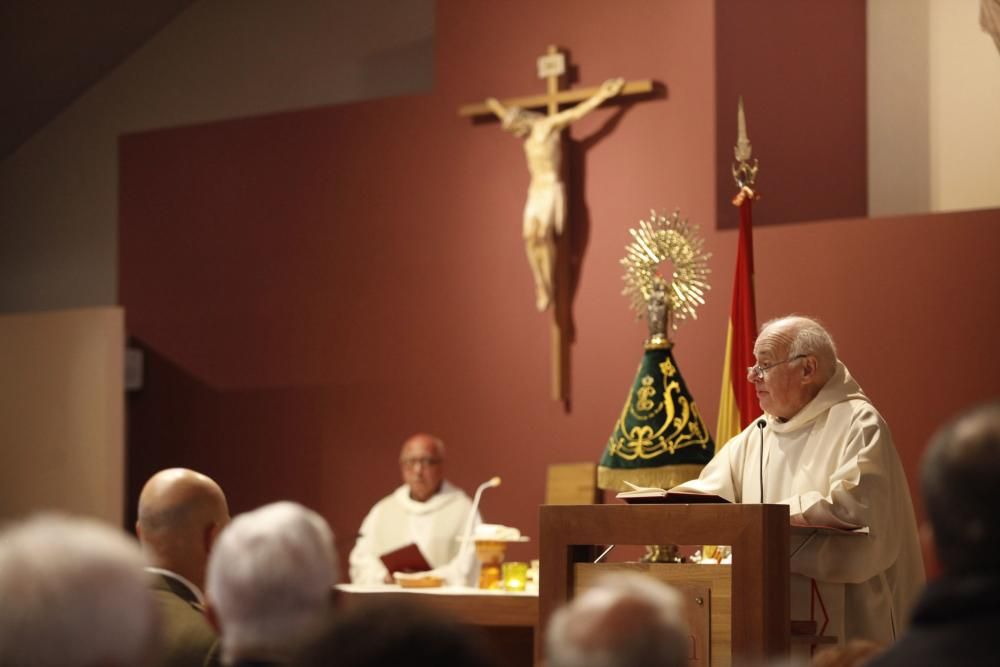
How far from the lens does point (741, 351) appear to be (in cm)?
636

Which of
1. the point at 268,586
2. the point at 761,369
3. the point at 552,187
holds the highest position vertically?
the point at 552,187

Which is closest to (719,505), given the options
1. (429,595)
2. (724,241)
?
(429,595)

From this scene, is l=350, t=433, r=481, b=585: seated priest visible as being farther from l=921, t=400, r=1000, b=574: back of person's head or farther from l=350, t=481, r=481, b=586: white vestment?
l=921, t=400, r=1000, b=574: back of person's head

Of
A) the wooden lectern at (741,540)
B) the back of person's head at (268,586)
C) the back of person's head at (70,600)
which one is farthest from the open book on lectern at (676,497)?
the back of person's head at (70,600)

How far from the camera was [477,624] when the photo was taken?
632 centimetres

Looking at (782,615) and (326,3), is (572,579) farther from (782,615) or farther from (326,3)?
(326,3)

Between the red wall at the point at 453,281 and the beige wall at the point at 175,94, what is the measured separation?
3.06ft

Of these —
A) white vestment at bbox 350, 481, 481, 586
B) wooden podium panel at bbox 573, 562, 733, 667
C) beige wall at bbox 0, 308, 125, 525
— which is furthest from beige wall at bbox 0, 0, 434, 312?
wooden podium panel at bbox 573, 562, 733, 667

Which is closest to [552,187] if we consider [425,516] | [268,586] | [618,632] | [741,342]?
[425,516]

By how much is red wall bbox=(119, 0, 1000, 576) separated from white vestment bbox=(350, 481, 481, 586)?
0.49 metres

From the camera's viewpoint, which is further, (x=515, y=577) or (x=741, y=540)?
(x=515, y=577)

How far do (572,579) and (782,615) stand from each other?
626 millimetres

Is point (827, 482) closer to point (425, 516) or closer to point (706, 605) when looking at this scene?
point (706, 605)

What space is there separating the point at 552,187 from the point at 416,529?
2.03 m
